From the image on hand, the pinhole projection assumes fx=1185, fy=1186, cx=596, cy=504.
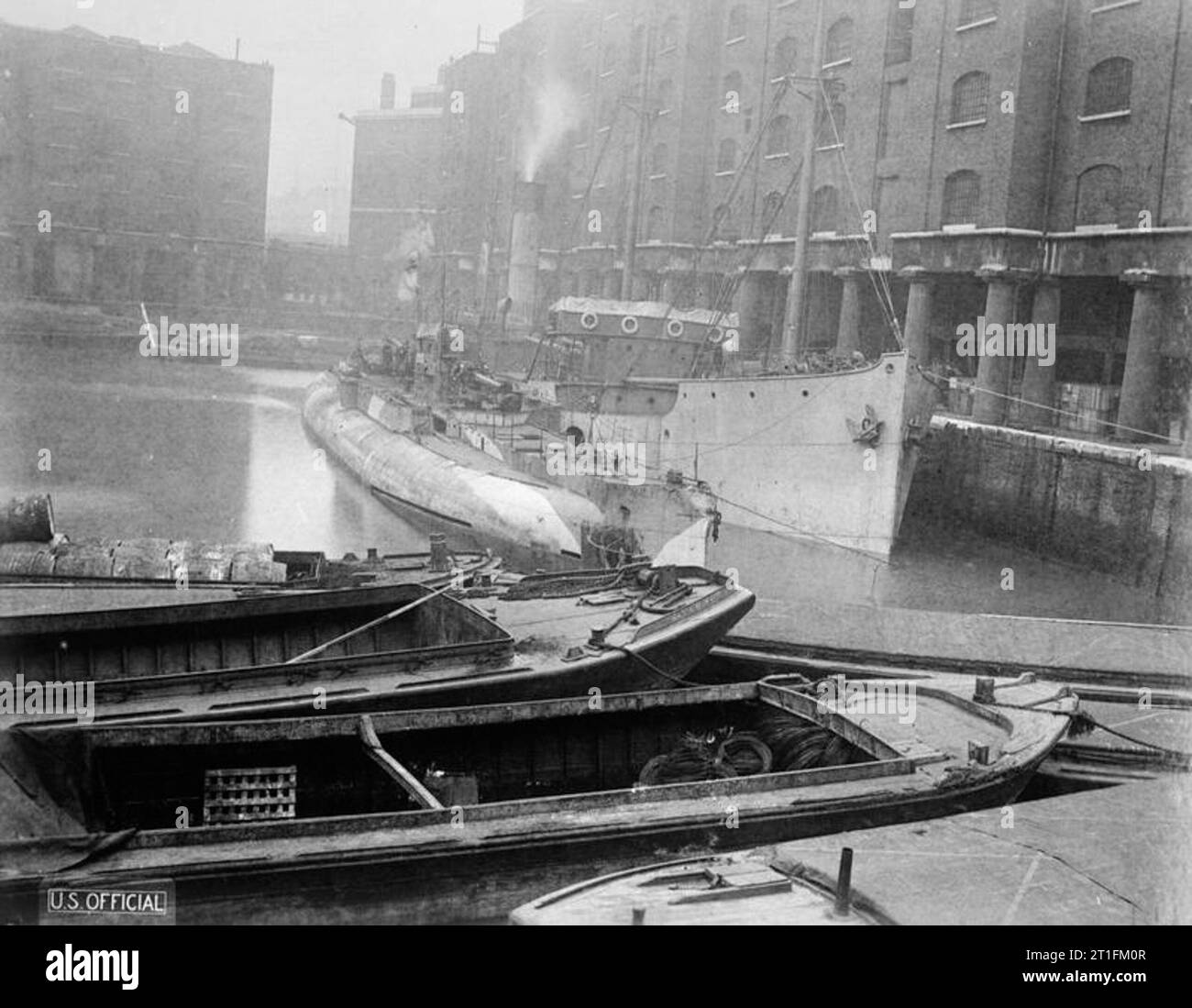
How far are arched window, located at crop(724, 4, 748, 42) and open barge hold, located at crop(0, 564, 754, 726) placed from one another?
33.6 meters

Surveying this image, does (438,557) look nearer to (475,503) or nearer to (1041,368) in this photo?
(475,503)

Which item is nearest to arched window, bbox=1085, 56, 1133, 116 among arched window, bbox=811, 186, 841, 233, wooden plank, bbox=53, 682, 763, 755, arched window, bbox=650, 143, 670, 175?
arched window, bbox=811, 186, 841, 233

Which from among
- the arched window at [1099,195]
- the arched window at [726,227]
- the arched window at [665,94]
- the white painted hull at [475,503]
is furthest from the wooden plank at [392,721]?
the arched window at [665,94]

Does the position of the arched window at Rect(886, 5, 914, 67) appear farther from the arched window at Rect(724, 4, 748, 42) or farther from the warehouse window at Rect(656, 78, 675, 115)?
the warehouse window at Rect(656, 78, 675, 115)

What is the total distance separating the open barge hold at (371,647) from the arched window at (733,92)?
108 ft

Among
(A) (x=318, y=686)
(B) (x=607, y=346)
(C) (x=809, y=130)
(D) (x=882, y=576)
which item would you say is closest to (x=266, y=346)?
(B) (x=607, y=346)

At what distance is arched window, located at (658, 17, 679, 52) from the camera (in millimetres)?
44000

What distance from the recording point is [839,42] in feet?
116

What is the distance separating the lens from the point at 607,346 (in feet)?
102

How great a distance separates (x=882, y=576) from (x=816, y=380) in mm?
4306

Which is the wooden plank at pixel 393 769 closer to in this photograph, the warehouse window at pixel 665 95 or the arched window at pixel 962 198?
the arched window at pixel 962 198

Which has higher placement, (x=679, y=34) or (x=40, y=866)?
(x=679, y=34)

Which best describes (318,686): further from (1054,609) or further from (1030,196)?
(1030,196)
